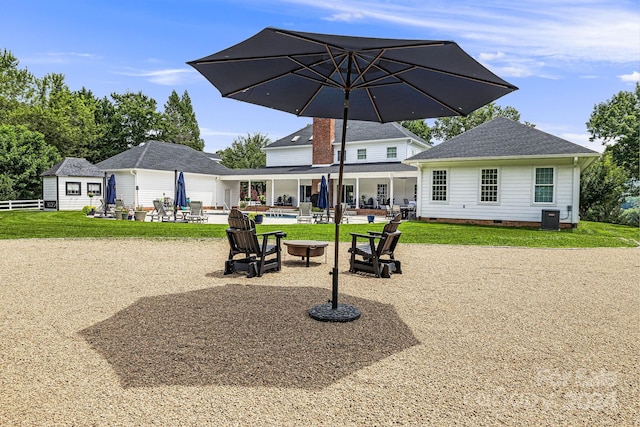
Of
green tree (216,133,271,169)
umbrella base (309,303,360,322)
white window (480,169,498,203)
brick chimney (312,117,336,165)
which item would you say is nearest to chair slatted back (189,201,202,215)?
white window (480,169,498,203)

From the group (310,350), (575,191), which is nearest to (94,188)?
(575,191)

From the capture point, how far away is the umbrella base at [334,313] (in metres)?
4.59

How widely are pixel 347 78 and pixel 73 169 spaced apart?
34.1 meters

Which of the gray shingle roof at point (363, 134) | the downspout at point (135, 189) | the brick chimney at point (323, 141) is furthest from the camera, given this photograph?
the brick chimney at point (323, 141)

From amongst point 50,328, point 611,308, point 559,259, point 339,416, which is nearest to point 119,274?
point 50,328

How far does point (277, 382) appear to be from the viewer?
10.1ft

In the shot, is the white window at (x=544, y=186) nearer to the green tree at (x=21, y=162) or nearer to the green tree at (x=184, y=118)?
the green tree at (x=21, y=162)

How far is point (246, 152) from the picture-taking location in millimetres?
56625

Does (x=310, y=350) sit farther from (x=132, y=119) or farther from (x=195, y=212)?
(x=132, y=119)

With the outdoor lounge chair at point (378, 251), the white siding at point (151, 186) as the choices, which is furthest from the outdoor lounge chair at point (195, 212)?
the outdoor lounge chair at point (378, 251)

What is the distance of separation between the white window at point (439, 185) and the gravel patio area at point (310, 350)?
42.8 feet

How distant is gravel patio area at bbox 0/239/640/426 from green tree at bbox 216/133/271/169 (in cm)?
4873

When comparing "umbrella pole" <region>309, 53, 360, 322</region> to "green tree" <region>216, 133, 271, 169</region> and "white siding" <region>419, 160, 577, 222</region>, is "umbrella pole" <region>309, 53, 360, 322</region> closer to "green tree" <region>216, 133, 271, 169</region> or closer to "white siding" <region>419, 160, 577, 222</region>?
"white siding" <region>419, 160, 577, 222</region>

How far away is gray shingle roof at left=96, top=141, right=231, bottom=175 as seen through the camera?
30931 millimetres
